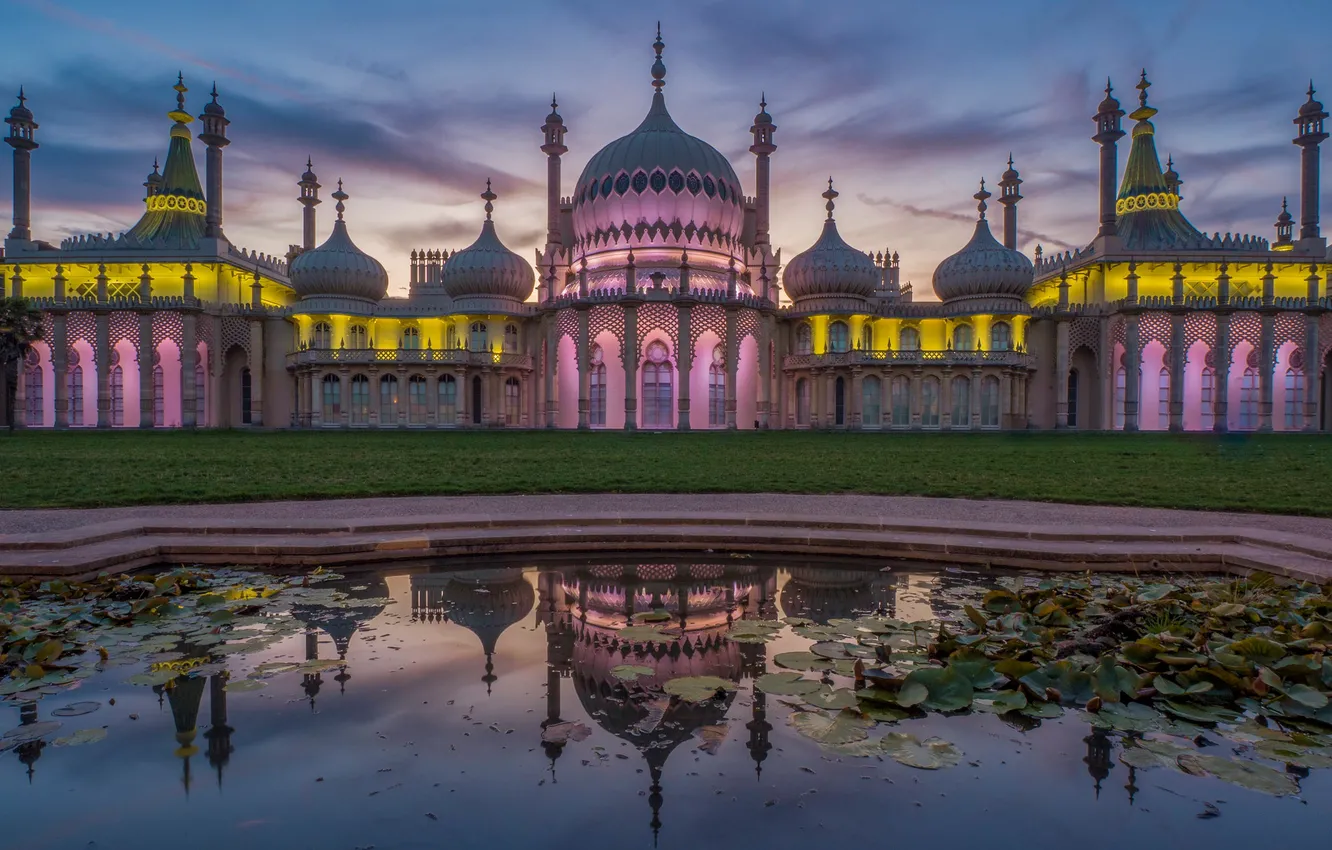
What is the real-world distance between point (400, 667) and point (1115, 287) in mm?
43495

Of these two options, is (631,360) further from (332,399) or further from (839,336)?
(332,399)

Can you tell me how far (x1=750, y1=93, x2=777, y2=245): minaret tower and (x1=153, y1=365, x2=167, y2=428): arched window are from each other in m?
31.2

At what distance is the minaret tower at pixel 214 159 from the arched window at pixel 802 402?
3078cm

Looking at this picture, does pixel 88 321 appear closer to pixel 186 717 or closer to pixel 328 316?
pixel 328 316

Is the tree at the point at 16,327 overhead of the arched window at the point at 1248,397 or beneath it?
overhead

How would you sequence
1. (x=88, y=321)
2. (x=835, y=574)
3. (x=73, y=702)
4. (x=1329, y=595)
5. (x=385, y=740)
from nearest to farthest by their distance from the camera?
(x=385, y=740) → (x=73, y=702) → (x=1329, y=595) → (x=835, y=574) → (x=88, y=321)

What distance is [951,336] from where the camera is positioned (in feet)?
133

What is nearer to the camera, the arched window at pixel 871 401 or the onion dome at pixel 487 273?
the arched window at pixel 871 401

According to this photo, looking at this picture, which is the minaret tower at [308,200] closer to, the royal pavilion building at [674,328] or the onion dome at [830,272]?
the royal pavilion building at [674,328]

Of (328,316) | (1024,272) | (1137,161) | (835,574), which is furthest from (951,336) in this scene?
(835,574)

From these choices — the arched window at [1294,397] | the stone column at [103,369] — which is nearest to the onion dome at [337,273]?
the stone column at [103,369]

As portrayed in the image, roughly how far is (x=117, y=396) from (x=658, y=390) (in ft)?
85.8

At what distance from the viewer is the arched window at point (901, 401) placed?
38.1 metres

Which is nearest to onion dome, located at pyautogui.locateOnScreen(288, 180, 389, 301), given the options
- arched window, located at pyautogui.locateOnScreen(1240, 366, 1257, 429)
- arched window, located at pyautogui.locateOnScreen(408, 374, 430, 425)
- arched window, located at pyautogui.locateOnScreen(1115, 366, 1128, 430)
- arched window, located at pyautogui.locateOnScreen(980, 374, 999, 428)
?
arched window, located at pyautogui.locateOnScreen(408, 374, 430, 425)
